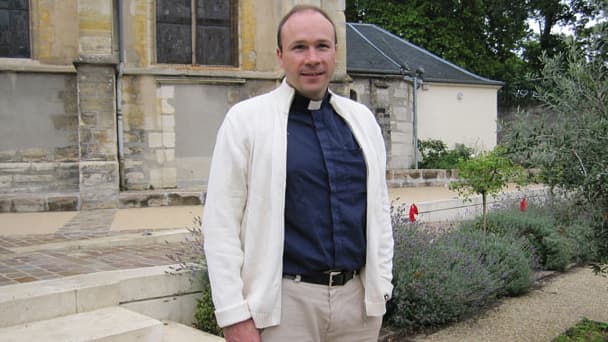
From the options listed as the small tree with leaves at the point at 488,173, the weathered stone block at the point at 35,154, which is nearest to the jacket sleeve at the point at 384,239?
the small tree with leaves at the point at 488,173

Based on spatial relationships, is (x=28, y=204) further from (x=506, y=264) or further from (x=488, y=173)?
(x=506, y=264)

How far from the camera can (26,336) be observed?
3.53 metres

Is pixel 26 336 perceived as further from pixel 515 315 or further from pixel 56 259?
pixel 515 315

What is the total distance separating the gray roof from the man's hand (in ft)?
55.0

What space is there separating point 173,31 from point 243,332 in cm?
1175

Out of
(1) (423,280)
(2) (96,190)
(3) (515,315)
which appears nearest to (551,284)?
(3) (515,315)

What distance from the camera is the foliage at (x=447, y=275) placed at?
4895mm

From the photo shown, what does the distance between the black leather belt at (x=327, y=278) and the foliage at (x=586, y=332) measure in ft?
10.9

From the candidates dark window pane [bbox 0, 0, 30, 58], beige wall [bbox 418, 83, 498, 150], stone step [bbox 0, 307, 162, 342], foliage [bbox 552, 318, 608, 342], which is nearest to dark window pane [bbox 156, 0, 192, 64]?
dark window pane [bbox 0, 0, 30, 58]

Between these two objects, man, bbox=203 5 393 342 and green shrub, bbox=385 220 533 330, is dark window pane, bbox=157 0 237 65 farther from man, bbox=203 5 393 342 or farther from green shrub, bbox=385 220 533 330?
man, bbox=203 5 393 342

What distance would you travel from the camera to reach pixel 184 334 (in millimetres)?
4145

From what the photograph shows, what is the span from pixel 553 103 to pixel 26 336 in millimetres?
4166

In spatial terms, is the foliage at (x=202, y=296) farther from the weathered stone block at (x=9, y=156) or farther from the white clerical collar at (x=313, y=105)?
the weathered stone block at (x=9, y=156)

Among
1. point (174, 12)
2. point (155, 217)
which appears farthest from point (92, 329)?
point (174, 12)
